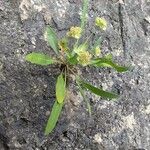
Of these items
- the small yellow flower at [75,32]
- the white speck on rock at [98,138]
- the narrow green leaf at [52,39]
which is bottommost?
the white speck on rock at [98,138]

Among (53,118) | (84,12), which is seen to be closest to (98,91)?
(53,118)

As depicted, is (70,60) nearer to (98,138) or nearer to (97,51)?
(97,51)

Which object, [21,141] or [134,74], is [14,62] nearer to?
[21,141]

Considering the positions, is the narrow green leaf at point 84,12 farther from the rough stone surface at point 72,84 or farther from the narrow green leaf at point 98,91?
the narrow green leaf at point 98,91

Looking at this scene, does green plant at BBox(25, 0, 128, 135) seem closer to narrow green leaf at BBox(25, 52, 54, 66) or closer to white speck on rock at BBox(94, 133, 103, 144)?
narrow green leaf at BBox(25, 52, 54, 66)

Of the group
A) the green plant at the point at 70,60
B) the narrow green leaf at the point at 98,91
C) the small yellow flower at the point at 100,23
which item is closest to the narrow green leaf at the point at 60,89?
the green plant at the point at 70,60

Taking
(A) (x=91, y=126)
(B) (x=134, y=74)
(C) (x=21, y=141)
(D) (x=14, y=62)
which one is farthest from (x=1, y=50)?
(B) (x=134, y=74)
